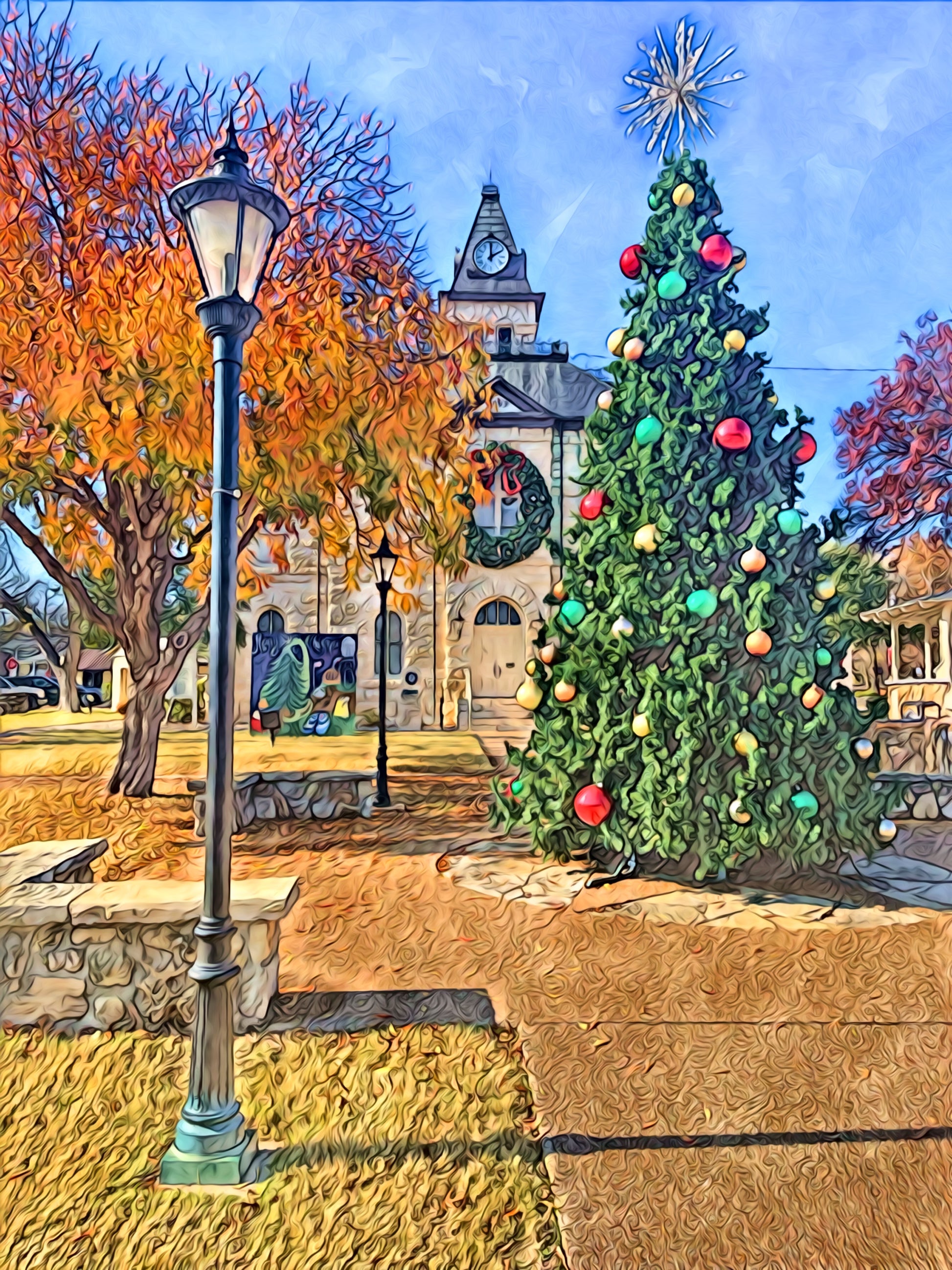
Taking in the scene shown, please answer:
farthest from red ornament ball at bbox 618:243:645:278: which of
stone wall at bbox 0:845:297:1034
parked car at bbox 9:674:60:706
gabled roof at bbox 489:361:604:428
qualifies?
parked car at bbox 9:674:60:706

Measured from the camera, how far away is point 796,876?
5273 millimetres

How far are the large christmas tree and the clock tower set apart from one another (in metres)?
11.4

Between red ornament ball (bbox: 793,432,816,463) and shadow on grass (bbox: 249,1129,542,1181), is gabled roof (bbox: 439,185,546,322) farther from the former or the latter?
shadow on grass (bbox: 249,1129,542,1181)

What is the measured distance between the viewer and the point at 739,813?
5.04 metres

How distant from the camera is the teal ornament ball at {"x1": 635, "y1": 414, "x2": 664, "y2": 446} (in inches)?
215

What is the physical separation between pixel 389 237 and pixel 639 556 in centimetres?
391

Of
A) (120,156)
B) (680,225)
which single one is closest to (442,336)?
(680,225)

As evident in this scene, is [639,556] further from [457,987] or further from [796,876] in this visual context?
[457,987]

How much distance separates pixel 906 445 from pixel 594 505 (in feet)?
22.8

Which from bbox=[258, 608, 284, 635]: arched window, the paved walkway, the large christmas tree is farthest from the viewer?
bbox=[258, 608, 284, 635]: arched window

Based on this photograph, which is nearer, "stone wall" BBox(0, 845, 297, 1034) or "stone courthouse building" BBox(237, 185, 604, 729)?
"stone wall" BBox(0, 845, 297, 1034)

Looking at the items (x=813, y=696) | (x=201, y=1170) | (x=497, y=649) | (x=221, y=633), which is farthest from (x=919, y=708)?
(x=201, y=1170)

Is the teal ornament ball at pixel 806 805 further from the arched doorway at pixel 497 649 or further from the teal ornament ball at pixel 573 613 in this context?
the arched doorway at pixel 497 649

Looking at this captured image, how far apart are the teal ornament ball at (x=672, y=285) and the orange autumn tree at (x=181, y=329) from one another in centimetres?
213
